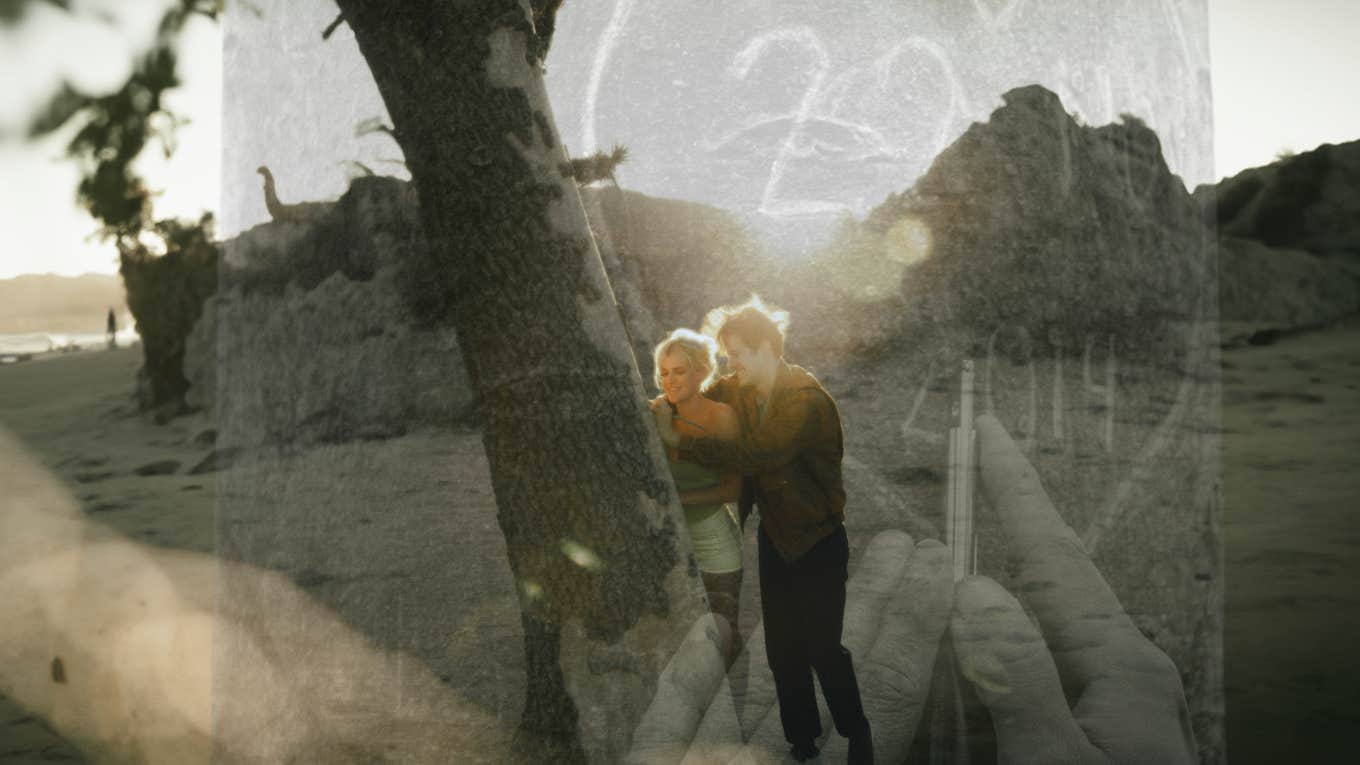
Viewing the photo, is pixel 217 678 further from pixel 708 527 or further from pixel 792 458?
pixel 792 458

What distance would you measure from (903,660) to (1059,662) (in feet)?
1.26

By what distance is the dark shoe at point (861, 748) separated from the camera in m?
2.09

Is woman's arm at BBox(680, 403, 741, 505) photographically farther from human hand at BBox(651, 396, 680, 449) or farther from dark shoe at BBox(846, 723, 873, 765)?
dark shoe at BBox(846, 723, 873, 765)

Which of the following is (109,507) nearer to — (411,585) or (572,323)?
(411,585)

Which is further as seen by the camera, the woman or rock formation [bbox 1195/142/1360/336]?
rock formation [bbox 1195/142/1360/336]

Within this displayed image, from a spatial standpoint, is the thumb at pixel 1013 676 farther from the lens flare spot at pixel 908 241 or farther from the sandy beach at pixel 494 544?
the lens flare spot at pixel 908 241

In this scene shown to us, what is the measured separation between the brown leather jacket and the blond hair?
0.16 m

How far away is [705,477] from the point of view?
2188 mm

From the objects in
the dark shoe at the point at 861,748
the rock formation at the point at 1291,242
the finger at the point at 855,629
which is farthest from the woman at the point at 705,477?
the rock formation at the point at 1291,242

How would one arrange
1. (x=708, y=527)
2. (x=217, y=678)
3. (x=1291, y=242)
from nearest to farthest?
(x=708, y=527) < (x=217, y=678) < (x=1291, y=242)

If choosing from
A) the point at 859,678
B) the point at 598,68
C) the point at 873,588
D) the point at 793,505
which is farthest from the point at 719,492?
the point at 598,68

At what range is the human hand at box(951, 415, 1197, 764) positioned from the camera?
2.06 m

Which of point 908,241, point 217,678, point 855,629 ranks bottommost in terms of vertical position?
point 217,678

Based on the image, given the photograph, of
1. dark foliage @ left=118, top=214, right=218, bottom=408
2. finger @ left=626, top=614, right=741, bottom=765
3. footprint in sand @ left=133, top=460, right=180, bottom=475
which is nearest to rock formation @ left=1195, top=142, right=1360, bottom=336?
finger @ left=626, top=614, right=741, bottom=765
